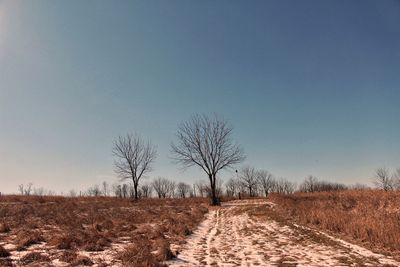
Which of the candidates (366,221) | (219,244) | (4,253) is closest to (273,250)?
(219,244)

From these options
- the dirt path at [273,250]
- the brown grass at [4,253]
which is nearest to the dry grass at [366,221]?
the dirt path at [273,250]

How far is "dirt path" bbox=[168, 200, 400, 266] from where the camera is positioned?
31.2 ft

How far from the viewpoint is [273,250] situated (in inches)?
460

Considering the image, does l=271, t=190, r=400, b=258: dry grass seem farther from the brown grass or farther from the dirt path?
the brown grass

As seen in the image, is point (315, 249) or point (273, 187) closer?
point (315, 249)

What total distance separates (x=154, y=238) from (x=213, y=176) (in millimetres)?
28711

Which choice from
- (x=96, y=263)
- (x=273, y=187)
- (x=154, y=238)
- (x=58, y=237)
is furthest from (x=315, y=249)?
(x=273, y=187)

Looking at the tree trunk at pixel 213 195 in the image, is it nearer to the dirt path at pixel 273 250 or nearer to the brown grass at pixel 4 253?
the dirt path at pixel 273 250

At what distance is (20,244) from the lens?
34.7 ft

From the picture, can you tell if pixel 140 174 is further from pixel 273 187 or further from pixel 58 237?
pixel 273 187

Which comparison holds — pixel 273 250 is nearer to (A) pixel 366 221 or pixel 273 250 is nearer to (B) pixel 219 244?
(B) pixel 219 244

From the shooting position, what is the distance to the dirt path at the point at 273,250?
9.52 m

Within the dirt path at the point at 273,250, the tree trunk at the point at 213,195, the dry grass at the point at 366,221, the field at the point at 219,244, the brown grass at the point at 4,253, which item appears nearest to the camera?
the brown grass at the point at 4,253

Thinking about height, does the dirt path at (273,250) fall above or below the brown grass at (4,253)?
below
